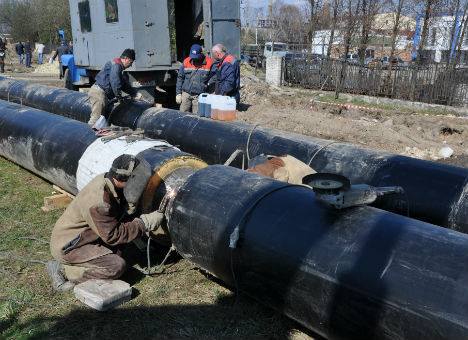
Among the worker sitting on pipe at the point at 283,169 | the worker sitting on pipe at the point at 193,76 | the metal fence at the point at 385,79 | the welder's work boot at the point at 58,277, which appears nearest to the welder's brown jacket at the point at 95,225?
the welder's work boot at the point at 58,277

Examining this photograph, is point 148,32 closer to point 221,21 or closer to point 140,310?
point 221,21

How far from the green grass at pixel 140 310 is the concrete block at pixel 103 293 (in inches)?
2.3

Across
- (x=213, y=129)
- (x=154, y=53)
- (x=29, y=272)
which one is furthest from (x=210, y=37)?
(x=29, y=272)

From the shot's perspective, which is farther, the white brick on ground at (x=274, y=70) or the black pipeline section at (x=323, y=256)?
the white brick on ground at (x=274, y=70)

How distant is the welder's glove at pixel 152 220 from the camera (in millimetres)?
3898

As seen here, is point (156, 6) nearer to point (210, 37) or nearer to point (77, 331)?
point (210, 37)

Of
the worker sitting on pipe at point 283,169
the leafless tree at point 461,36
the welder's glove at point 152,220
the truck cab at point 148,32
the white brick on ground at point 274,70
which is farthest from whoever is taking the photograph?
the white brick on ground at point 274,70

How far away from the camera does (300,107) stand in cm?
1330

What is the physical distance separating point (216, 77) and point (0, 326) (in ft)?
22.2

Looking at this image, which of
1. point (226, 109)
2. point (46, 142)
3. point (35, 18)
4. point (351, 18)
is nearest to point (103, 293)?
point (46, 142)

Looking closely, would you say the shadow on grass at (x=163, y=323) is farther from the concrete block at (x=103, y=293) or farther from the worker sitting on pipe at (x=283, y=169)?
the worker sitting on pipe at (x=283, y=169)

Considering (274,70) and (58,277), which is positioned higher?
(274,70)

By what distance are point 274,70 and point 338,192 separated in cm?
1619

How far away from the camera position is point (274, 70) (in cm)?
1867
